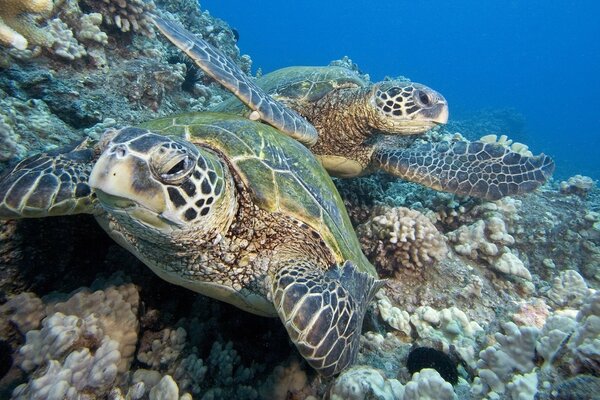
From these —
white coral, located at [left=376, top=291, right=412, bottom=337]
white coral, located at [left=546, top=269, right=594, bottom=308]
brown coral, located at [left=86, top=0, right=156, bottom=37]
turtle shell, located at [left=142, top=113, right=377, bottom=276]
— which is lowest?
white coral, located at [left=376, top=291, right=412, bottom=337]

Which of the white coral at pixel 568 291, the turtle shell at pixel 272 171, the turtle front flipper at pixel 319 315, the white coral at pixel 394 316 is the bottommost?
the white coral at pixel 394 316

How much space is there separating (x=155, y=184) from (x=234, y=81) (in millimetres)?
1998

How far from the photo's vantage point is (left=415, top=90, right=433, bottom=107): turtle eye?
3.98 meters

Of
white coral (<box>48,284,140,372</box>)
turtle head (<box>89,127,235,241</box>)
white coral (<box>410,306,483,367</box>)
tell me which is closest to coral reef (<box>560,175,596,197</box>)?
white coral (<box>410,306,483,367</box>)

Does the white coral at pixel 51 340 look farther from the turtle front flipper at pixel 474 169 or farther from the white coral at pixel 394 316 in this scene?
the turtle front flipper at pixel 474 169

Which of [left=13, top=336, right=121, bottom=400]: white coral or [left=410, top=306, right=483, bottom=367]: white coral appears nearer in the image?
[left=13, top=336, right=121, bottom=400]: white coral

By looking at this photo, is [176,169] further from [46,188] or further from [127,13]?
[127,13]

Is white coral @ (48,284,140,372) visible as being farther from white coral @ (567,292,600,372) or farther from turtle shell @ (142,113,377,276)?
white coral @ (567,292,600,372)

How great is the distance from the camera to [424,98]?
399cm

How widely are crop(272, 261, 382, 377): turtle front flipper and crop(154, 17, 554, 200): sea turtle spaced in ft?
6.17

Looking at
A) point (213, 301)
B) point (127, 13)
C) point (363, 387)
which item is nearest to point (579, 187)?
point (363, 387)

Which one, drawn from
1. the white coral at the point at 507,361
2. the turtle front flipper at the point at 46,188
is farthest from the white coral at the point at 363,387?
the turtle front flipper at the point at 46,188

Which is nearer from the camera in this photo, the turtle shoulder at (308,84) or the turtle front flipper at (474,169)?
the turtle front flipper at (474,169)

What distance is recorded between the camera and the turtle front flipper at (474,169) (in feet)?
12.6
